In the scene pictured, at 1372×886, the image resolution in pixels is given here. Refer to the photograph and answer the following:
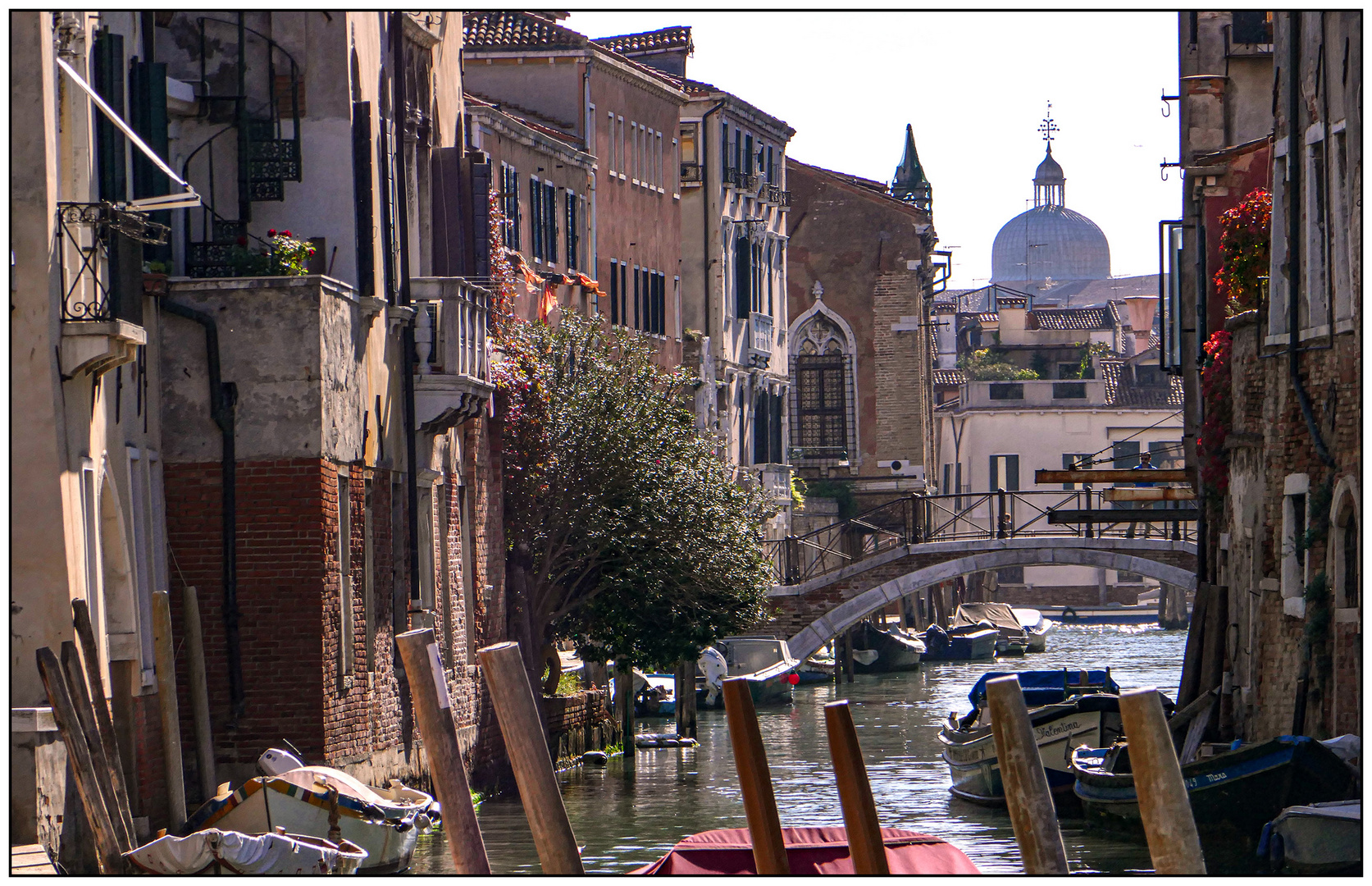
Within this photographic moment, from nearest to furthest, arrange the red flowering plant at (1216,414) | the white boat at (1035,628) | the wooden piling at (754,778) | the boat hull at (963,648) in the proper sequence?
1. the wooden piling at (754,778)
2. the red flowering plant at (1216,414)
3. the boat hull at (963,648)
4. the white boat at (1035,628)

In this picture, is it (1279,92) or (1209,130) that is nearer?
(1279,92)

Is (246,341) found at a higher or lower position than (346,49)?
lower

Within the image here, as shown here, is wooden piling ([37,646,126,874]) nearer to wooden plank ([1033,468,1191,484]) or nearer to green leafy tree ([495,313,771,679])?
green leafy tree ([495,313,771,679])

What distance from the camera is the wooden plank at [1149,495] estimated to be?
23.5 m

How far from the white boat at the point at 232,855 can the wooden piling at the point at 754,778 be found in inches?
138

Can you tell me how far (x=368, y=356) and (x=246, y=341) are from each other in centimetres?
168

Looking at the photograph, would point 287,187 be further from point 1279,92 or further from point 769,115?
point 769,115

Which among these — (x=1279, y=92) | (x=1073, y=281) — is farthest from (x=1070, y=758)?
(x=1073, y=281)

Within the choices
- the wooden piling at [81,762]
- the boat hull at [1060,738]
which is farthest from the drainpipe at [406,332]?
the boat hull at [1060,738]

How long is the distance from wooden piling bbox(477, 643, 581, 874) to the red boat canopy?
2.49 metres

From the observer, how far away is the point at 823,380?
4781 centimetres

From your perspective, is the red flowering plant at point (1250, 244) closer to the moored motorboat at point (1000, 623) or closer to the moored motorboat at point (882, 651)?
the moored motorboat at point (882, 651)

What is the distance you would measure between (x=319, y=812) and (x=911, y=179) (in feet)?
184

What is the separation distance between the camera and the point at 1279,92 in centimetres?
1627
